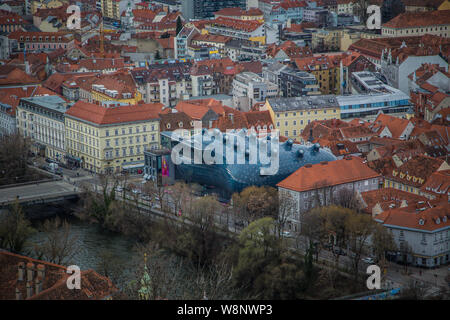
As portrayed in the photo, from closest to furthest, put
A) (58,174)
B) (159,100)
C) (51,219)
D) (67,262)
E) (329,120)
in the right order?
(67,262) → (51,219) → (58,174) → (329,120) → (159,100)

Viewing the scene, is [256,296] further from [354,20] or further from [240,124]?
[354,20]

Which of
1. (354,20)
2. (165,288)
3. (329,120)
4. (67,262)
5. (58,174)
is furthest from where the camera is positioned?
(354,20)

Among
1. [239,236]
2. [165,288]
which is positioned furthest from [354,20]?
[165,288]

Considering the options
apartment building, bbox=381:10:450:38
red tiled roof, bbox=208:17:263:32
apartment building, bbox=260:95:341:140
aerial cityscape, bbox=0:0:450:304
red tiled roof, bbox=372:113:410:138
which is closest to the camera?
aerial cityscape, bbox=0:0:450:304

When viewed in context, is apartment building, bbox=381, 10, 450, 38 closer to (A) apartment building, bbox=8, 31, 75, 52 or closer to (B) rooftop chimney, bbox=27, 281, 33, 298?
(A) apartment building, bbox=8, 31, 75, 52

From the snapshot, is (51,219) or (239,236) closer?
(239,236)

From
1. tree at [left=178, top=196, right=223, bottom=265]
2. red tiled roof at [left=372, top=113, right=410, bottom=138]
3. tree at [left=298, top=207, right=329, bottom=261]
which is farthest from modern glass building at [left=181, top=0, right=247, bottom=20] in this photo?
tree at [left=298, top=207, right=329, bottom=261]
